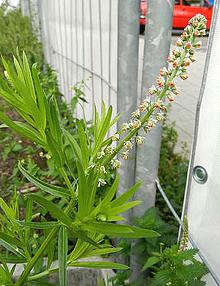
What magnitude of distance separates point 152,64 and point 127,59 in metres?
0.20

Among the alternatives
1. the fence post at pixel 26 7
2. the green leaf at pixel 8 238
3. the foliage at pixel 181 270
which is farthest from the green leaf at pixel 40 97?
the fence post at pixel 26 7

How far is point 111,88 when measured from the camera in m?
2.04

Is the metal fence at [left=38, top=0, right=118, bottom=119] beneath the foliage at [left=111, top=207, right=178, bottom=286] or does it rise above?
above

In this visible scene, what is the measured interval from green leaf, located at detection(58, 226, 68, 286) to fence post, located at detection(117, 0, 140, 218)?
883mm

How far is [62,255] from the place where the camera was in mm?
750

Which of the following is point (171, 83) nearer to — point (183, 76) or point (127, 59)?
point (183, 76)

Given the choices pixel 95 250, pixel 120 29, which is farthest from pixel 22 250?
pixel 120 29

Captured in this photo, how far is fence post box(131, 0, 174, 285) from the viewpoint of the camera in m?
1.20

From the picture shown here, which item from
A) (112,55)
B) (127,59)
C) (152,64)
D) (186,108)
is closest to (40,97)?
(152,64)

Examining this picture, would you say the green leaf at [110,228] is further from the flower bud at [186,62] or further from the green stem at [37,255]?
the flower bud at [186,62]

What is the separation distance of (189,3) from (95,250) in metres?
12.6

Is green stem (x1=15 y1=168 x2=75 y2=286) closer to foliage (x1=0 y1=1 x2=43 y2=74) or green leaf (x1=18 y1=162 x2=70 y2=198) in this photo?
green leaf (x1=18 y1=162 x2=70 y2=198)

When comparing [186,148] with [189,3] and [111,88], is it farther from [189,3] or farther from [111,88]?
[189,3]

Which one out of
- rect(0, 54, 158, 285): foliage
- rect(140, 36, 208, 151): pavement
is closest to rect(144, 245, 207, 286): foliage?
rect(0, 54, 158, 285): foliage
